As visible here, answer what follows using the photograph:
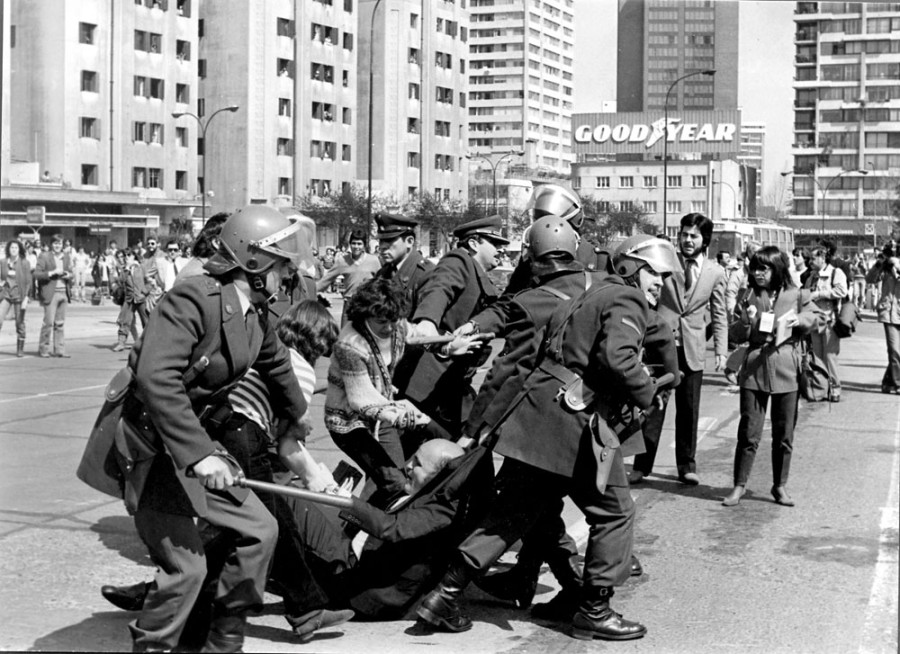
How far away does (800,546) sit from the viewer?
23.7ft

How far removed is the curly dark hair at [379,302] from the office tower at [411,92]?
7958 centimetres

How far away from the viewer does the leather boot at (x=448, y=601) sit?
5.35 meters

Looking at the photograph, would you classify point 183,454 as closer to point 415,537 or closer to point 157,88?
point 415,537

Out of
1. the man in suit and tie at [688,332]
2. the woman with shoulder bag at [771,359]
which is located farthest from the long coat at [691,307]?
the woman with shoulder bag at [771,359]

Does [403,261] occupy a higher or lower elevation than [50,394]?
higher

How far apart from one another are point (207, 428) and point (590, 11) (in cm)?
369

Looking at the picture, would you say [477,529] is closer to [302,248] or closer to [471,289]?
[302,248]

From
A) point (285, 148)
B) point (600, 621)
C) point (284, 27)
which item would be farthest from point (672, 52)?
point (600, 621)

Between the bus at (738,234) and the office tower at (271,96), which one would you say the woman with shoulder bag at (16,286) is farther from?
the office tower at (271,96)

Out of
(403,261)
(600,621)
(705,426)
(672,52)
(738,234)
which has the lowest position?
(705,426)

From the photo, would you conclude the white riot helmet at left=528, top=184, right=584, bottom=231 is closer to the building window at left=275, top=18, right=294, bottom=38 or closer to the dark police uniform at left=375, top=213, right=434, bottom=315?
the dark police uniform at left=375, top=213, right=434, bottom=315

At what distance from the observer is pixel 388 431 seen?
21.0 feet

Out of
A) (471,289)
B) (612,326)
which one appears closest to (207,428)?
(612,326)

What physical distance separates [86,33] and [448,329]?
5518 centimetres
